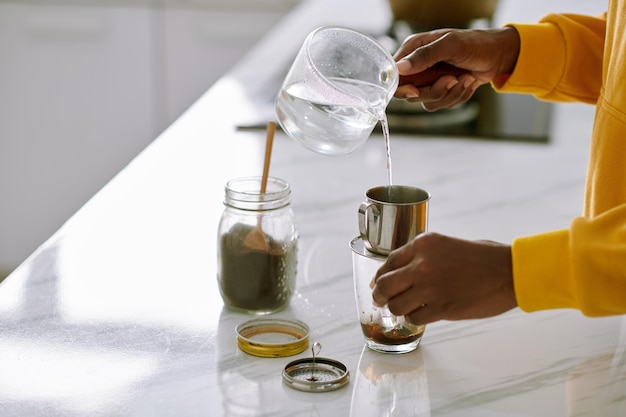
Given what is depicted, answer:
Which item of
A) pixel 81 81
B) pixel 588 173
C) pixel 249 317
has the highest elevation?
pixel 588 173

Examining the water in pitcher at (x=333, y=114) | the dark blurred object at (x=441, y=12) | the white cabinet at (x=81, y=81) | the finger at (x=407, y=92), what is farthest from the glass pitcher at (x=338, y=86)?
the white cabinet at (x=81, y=81)

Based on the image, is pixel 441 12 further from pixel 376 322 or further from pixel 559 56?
pixel 376 322

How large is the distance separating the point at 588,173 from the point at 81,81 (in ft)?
8.75

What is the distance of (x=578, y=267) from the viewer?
0.80 metres

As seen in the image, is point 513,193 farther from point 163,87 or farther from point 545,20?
point 163,87

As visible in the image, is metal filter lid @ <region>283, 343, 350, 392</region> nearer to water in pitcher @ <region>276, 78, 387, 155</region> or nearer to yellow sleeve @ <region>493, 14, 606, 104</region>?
water in pitcher @ <region>276, 78, 387, 155</region>

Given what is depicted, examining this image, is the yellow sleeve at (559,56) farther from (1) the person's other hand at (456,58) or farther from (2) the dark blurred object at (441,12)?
(2) the dark blurred object at (441,12)

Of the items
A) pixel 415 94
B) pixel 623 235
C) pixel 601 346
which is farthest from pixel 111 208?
pixel 623 235

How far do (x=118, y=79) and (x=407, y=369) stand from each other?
2.71 meters

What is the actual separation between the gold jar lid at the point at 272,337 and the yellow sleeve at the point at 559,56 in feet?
1.68

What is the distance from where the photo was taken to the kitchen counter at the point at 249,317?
0.94 meters

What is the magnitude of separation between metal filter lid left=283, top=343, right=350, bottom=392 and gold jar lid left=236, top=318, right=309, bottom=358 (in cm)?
3

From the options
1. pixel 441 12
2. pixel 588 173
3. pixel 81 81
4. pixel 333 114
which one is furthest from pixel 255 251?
pixel 81 81

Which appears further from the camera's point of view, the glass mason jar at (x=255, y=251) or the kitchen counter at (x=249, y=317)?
the glass mason jar at (x=255, y=251)
